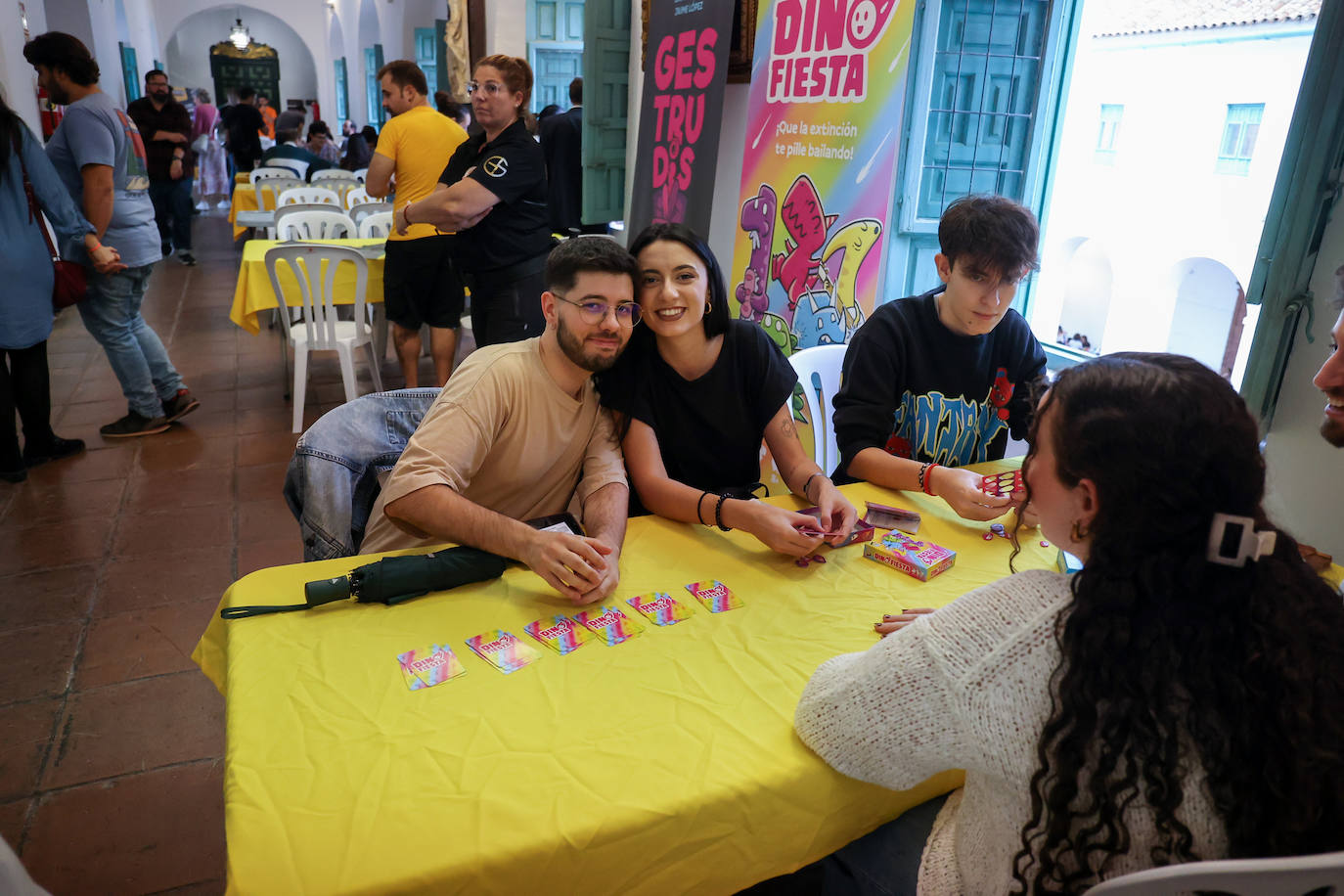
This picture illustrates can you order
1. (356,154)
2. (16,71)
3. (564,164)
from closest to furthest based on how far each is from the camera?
1. (564,164)
2. (16,71)
3. (356,154)

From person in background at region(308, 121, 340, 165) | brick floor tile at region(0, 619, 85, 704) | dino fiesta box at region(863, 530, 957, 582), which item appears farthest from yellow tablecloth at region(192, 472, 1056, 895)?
person in background at region(308, 121, 340, 165)

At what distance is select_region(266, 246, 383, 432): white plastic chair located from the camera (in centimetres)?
431

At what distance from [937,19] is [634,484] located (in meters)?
2.01

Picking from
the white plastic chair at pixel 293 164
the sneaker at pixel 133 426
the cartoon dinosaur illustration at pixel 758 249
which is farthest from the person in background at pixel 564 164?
the white plastic chair at pixel 293 164

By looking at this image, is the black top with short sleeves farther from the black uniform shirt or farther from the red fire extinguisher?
the red fire extinguisher

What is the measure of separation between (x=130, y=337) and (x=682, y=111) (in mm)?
2795

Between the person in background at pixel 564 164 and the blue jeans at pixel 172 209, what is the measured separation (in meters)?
4.35

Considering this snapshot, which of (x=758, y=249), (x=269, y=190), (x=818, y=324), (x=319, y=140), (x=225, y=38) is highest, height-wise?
(x=225, y=38)

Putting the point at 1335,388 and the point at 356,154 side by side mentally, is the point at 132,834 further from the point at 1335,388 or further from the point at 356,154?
the point at 356,154

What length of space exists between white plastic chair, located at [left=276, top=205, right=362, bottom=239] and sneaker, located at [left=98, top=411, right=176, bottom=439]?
1.78 metres

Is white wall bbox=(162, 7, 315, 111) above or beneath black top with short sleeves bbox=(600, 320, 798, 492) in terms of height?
above

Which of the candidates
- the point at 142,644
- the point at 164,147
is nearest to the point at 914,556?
the point at 142,644

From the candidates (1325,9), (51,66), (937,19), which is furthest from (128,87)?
(1325,9)

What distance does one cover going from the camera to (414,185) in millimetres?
4293
